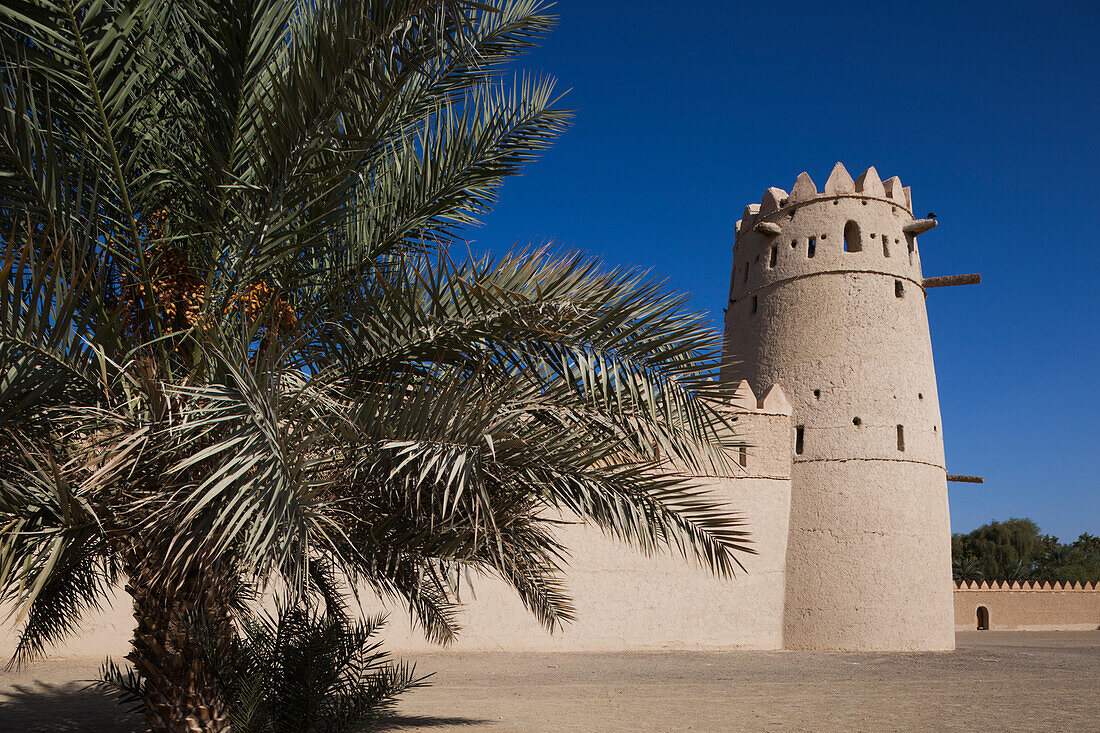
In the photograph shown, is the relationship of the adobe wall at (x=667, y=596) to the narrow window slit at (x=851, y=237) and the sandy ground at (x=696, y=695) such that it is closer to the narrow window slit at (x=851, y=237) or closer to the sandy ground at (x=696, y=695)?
the sandy ground at (x=696, y=695)

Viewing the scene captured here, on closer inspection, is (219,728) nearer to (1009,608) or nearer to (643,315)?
(643,315)

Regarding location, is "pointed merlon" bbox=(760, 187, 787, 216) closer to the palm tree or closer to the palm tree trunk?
the palm tree

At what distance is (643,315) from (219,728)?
3.40 m

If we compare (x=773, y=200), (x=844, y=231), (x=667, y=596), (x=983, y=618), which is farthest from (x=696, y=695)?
(x=983, y=618)

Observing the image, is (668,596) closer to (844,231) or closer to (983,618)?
(844,231)

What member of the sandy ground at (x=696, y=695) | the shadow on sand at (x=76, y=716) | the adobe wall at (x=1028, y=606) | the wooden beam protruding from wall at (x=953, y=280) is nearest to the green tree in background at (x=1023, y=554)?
the adobe wall at (x=1028, y=606)

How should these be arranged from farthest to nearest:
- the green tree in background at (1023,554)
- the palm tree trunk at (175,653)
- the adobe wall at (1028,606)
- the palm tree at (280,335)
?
the green tree in background at (1023,554), the adobe wall at (1028,606), the palm tree trunk at (175,653), the palm tree at (280,335)

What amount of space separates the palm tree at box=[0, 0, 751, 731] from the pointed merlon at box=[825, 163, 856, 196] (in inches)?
531

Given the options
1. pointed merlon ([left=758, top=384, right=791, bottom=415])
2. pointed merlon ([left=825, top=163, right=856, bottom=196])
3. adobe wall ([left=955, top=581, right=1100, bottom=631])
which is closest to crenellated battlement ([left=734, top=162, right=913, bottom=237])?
pointed merlon ([left=825, top=163, right=856, bottom=196])

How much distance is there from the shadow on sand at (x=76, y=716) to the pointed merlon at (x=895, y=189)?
1455 cm

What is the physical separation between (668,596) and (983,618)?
716 inches

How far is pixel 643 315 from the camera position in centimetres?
454

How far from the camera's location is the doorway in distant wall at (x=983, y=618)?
2748 cm

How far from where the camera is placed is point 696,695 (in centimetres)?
927
